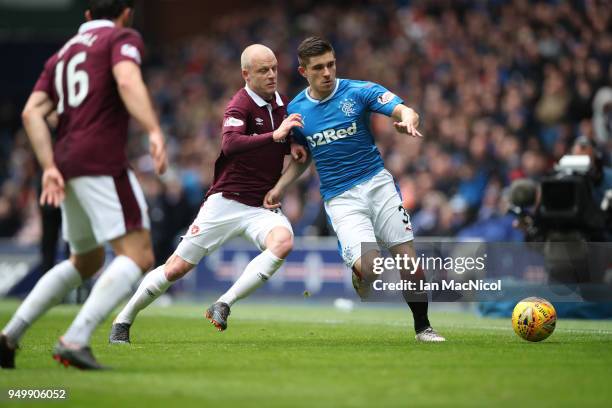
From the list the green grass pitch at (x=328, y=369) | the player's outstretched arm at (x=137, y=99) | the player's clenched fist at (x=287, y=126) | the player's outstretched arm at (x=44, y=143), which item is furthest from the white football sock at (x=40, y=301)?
the player's clenched fist at (x=287, y=126)

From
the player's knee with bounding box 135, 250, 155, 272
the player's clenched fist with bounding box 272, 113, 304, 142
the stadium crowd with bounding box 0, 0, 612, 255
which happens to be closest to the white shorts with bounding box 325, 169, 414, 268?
the player's clenched fist with bounding box 272, 113, 304, 142

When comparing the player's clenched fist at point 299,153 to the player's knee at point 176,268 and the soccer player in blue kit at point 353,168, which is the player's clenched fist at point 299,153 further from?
the player's knee at point 176,268

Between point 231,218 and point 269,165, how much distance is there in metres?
0.61

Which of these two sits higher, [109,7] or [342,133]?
[109,7]

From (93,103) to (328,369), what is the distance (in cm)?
238

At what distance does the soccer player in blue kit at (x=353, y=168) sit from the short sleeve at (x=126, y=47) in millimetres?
2533

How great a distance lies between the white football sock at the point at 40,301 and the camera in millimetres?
7395

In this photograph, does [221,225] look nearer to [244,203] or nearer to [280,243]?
[244,203]

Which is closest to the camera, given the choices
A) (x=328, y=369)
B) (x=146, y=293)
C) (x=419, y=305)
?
(x=328, y=369)

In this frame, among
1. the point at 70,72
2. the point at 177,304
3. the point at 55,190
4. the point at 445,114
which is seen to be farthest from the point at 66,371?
the point at 445,114

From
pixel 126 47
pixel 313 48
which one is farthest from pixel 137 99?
pixel 313 48

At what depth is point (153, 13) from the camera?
33281 mm

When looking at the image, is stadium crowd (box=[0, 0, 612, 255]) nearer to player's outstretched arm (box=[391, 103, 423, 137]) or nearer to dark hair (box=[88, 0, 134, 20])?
player's outstretched arm (box=[391, 103, 423, 137])

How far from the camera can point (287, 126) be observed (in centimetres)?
906
